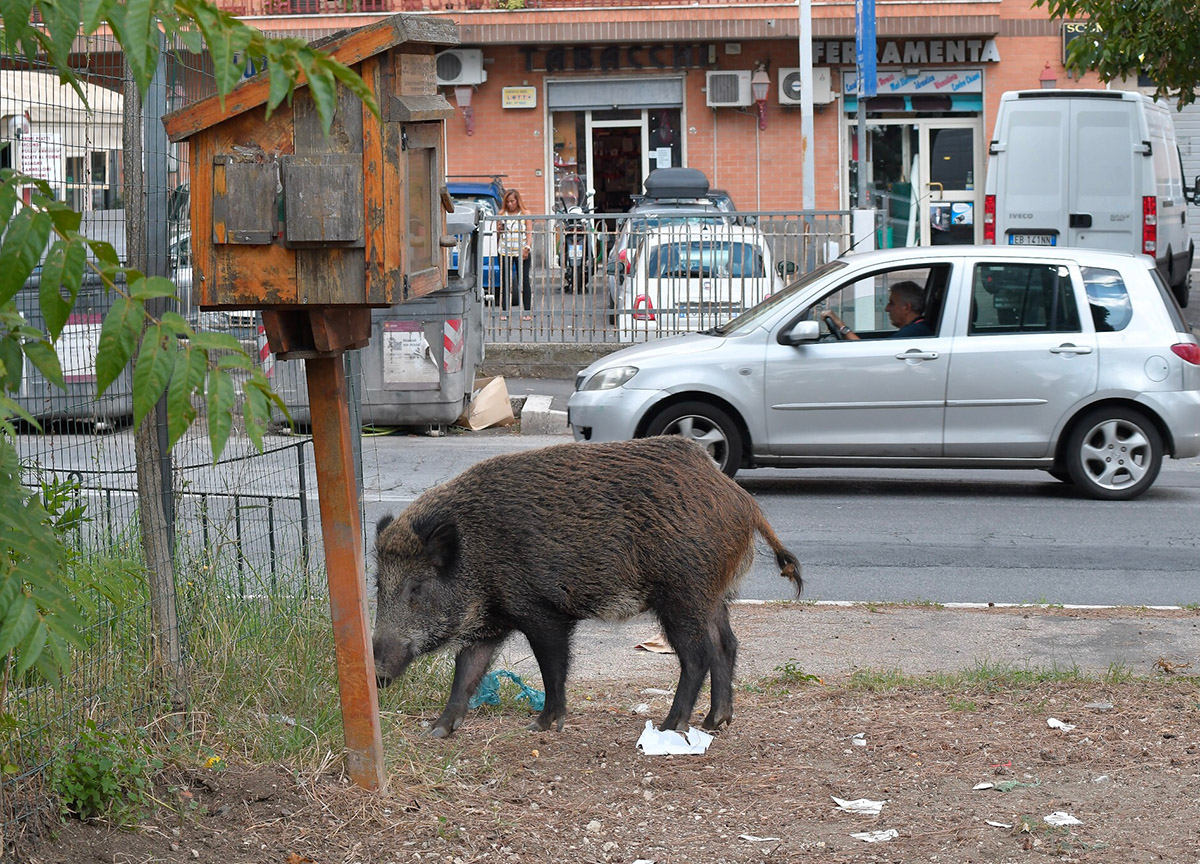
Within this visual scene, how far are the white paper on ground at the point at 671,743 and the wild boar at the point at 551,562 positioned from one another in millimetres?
76

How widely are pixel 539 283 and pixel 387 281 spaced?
12787mm

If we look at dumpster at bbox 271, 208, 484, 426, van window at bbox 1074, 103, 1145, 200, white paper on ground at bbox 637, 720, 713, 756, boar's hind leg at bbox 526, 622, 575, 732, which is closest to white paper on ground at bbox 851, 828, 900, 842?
white paper on ground at bbox 637, 720, 713, 756

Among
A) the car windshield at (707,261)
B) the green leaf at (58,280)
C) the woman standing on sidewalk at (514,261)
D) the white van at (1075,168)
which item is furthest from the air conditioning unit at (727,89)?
the green leaf at (58,280)

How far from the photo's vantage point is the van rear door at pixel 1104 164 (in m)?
18.1

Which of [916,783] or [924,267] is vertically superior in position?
[924,267]

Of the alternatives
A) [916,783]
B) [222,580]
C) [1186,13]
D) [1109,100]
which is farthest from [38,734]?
[1109,100]

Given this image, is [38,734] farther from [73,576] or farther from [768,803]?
[768,803]

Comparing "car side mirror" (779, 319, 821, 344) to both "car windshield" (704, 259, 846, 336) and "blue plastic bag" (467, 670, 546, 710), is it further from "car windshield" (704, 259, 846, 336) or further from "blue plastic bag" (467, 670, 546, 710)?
"blue plastic bag" (467, 670, 546, 710)

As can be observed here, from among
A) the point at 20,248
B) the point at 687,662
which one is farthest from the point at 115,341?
the point at 687,662

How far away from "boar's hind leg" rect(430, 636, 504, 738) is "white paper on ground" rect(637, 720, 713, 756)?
64 cm

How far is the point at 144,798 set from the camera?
3.97 m

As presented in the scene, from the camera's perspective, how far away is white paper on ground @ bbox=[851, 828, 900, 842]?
427cm

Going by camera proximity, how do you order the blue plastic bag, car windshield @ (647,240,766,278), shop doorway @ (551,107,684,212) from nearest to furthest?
the blue plastic bag, car windshield @ (647,240,766,278), shop doorway @ (551,107,684,212)

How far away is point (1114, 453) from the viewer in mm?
10711
